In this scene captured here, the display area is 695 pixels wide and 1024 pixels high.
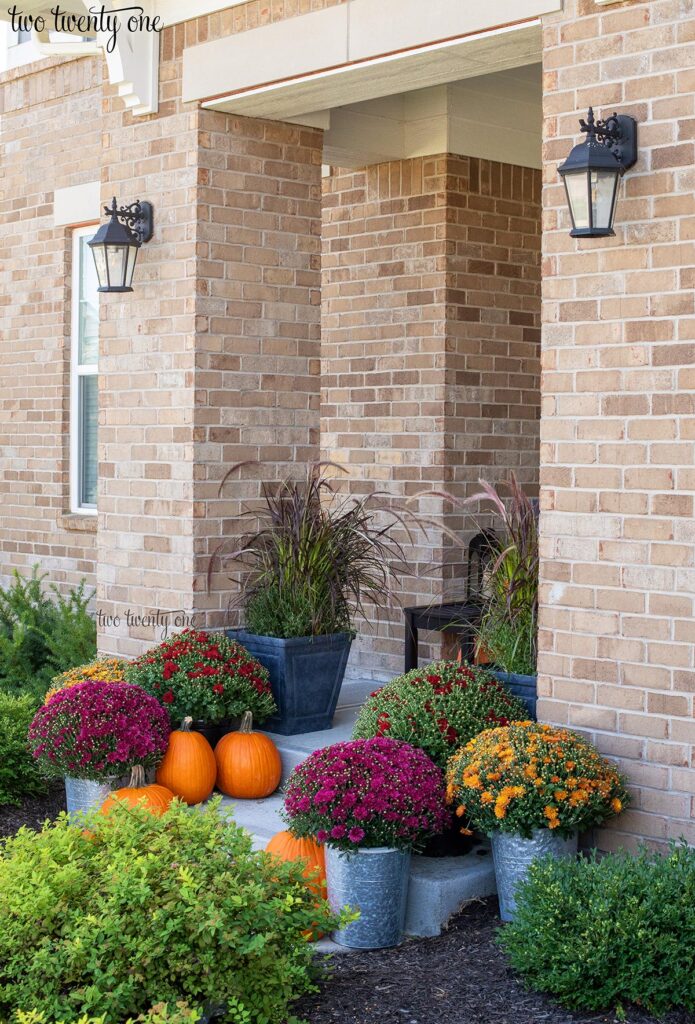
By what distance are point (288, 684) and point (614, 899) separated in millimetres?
2514

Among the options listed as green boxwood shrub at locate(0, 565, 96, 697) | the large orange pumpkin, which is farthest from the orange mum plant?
green boxwood shrub at locate(0, 565, 96, 697)

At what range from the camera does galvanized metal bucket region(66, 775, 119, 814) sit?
5.24m

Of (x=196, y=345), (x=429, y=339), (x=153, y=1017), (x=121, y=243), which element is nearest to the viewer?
(x=153, y=1017)

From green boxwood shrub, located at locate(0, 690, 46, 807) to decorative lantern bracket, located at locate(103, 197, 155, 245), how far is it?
2.45 m

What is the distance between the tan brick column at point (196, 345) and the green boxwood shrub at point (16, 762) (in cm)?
81

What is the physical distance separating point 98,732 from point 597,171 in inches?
115

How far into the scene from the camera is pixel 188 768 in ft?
17.6

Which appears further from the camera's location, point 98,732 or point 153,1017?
point 98,732

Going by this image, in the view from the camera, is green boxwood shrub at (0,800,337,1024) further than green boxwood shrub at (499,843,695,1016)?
No

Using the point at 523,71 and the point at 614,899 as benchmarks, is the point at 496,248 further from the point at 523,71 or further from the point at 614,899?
the point at 614,899

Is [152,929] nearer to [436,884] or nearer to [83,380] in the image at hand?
[436,884]

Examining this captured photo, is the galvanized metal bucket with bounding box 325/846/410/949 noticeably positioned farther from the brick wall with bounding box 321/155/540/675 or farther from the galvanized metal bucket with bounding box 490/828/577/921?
the brick wall with bounding box 321/155/540/675

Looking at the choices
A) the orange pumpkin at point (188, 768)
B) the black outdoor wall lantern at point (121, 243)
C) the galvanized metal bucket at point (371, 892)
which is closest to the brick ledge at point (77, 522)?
the black outdoor wall lantern at point (121, 243)

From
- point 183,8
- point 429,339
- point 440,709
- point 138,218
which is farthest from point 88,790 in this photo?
point 183,8
